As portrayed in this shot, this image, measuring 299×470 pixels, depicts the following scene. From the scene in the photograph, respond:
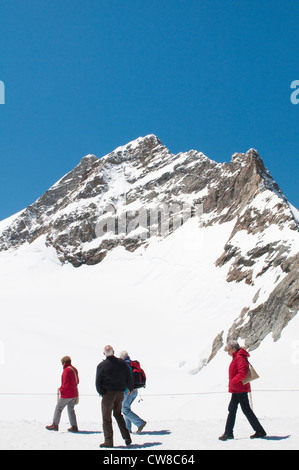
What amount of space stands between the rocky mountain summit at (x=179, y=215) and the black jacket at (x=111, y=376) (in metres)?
14.1

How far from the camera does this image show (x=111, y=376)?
7.06 m

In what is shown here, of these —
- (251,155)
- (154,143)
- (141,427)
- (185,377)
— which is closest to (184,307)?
(185,377)

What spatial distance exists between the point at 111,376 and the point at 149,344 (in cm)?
2904

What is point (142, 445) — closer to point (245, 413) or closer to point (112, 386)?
point (112, 386)

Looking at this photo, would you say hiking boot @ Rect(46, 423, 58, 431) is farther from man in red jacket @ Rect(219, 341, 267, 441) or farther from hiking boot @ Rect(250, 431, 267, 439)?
hiking boot @ Rect(250, 431, 267, 439)

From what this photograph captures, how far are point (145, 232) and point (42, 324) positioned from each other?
3759cm

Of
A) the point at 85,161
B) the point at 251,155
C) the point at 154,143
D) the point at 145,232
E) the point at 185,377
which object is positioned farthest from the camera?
the point at 85,161

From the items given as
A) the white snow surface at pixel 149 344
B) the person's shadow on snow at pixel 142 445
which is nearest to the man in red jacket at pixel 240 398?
the white snow surface at pixel 149 344

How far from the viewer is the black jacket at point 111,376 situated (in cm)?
704

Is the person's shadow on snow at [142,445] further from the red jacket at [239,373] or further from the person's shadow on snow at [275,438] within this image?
the person's shadow on snow at [275,438]

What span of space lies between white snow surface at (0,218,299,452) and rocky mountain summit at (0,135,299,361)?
6.71 ft

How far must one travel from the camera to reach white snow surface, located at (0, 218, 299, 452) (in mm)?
8250

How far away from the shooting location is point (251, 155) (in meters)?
62.7

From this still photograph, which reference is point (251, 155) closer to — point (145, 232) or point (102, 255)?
point (145, 232)
